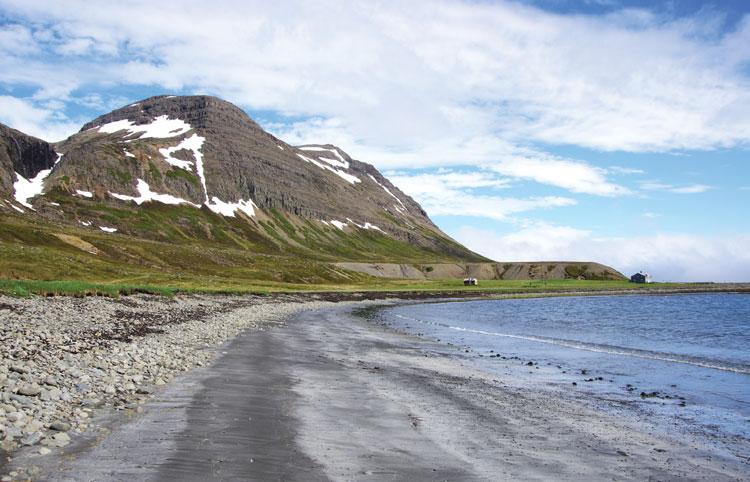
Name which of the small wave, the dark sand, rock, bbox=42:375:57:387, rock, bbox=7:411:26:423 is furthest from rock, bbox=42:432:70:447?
the small wave

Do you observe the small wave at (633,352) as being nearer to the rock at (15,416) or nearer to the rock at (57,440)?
the rock at (57,440)

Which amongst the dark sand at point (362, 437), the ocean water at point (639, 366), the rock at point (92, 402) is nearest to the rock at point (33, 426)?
the dark sand at point (362, 437)

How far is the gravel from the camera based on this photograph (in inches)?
565

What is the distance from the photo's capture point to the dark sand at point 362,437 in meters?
12.8

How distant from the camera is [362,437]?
16156mm

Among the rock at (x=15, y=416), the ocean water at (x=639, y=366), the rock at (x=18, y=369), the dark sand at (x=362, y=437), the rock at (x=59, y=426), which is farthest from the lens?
the ocean water at (x=639, y=366)

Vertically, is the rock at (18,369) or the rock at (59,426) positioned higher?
the rock at (18,369)

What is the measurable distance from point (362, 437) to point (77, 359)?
1284 centimetres

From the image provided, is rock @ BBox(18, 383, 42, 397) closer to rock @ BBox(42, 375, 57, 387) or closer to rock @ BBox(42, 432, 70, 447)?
rock @ BBox(42, 375, 57, 387)

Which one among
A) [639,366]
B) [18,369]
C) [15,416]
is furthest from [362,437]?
[639,366]

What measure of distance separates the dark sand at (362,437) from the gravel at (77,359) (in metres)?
1.09

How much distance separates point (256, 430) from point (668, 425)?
575 inches

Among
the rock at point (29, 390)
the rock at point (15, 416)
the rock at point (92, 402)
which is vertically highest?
the rock at point (29, 390)

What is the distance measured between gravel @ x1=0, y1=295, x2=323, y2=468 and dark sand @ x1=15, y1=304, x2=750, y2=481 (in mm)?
1093
